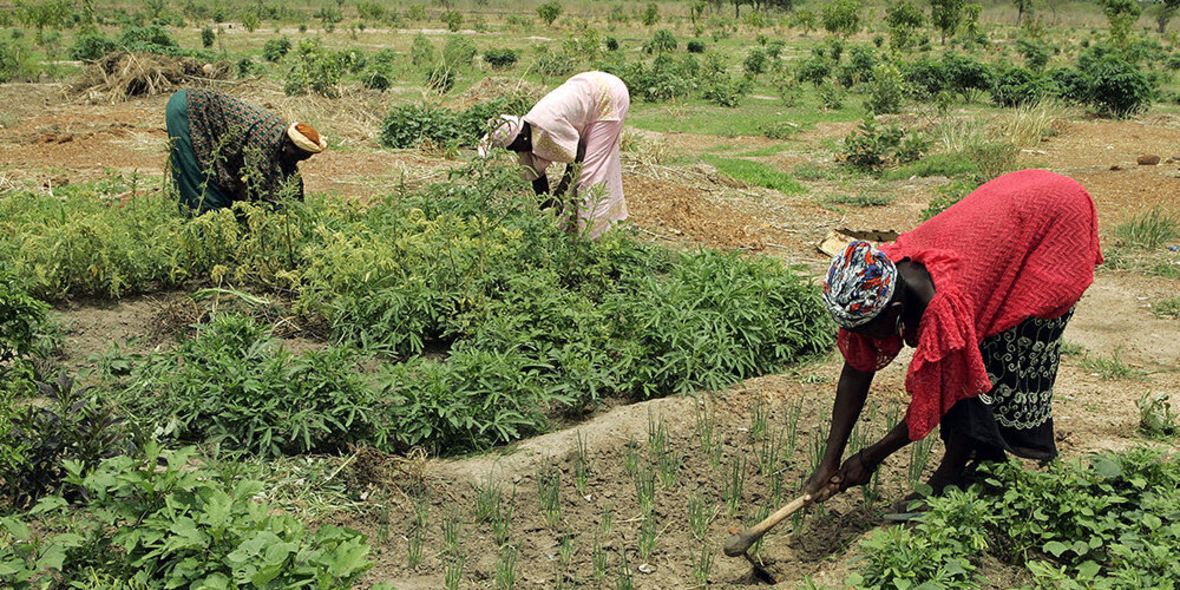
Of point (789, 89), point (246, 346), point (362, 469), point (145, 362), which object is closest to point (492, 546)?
point (362, 469)

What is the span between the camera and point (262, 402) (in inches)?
145

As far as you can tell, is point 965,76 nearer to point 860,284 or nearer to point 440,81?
point 440,81

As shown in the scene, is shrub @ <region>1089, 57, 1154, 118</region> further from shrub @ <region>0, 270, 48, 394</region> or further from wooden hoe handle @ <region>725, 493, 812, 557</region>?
shrub @ <region>0, 270, 48, 394</region>

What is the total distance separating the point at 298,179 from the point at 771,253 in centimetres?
357

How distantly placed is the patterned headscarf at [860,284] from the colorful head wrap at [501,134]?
2.90m

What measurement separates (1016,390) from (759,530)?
3.11ft

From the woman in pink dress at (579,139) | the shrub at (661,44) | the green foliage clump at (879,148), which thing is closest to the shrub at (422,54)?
the shrub at (661,44)

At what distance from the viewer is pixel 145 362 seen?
414cm

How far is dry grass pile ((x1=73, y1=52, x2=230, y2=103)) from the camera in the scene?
49.4 feet

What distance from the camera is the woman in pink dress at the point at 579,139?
561 centimetres

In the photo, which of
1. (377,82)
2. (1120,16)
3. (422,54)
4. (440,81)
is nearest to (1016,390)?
(440,81)

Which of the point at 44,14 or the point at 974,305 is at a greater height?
the point at 44,14

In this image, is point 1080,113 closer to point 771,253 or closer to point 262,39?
point 771,253

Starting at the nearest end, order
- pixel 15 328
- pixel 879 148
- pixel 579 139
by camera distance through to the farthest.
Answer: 1. pixel 15 328
2. pixel 579 139
3. pixel 879 148
